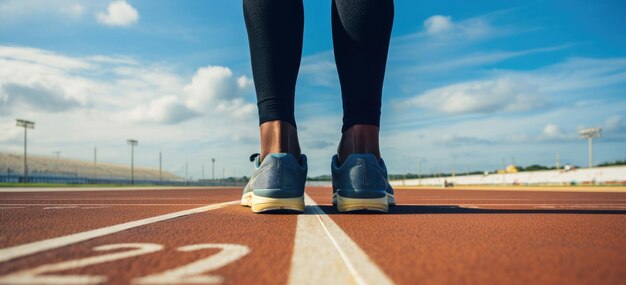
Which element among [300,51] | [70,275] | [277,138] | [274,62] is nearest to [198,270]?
[70,275]

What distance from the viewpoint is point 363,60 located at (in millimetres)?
2646

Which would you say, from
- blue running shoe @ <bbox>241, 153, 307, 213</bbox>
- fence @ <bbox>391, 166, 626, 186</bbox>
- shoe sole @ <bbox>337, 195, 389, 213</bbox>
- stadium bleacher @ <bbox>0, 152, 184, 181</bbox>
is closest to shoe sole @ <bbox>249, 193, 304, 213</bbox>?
blue running shoe @ <bbox>241, 153, 307, 213</bbox>

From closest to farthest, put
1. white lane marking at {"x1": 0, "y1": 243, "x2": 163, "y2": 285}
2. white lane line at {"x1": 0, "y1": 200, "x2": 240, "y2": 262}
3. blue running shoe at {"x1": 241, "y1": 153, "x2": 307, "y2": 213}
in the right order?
1. white lane marking at {"x1": 0, "y1": 243, "x2": 163, "y2": 285}
2. white lane line at {"x1": 0, "y1": 200, "x2": 240, "y2": 262}
3. blue running shoe at {"x1": 241, "y1": 153, "x2": 307, "y2": 213}

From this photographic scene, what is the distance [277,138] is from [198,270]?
1594mm

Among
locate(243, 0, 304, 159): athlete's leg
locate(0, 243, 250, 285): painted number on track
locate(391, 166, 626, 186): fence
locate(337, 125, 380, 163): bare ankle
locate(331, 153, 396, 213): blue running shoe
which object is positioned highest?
locate(243, 0, 304, 159): athlete's leg

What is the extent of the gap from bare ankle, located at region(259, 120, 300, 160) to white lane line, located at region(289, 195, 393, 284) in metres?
0.95

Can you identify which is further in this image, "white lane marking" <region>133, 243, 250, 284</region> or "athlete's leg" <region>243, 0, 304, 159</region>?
"athlete's leg" <region>243, 0, 304, 159</region>

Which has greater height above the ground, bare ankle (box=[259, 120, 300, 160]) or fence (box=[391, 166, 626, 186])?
bare ankle (box=[259, 120, 300, 160])

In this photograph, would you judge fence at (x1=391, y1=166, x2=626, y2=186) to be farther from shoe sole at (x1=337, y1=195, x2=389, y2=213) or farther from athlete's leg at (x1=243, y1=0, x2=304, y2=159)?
athlete's leg at (x1=243, y1=0, x2=304, y2=159)

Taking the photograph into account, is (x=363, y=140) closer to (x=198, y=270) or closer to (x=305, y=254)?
(x=305, y=254)

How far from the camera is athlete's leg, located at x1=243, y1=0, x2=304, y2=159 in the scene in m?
2.54

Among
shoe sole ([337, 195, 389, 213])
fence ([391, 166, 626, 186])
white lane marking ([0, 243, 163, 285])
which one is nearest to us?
white lane marking ([0, 243, 163, 285])

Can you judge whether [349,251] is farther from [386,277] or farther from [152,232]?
[152,232]

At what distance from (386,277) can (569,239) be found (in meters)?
1.03
